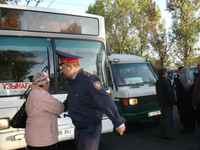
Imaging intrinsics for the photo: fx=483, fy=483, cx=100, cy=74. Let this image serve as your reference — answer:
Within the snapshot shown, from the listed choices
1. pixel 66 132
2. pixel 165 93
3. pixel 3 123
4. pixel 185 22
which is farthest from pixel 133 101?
pixel 185 22

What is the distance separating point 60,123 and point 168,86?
3136 millimetres

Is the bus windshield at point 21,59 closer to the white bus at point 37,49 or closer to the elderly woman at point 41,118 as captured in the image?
the white bus at point 37,49

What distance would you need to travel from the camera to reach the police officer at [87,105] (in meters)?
5.45

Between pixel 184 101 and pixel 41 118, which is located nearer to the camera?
pixel 41 118

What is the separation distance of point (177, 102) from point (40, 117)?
686cm

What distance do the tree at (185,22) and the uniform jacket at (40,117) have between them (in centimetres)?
3546

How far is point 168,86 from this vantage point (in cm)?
1088

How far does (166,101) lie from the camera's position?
10883mm

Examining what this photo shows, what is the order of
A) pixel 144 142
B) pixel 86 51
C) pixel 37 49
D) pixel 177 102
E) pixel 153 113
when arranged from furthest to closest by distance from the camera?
pixel 153 113, pixel 177 102, pixel 144 142, pixel 86 51, pixel 37 49

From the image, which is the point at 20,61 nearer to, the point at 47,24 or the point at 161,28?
the point at 47,24

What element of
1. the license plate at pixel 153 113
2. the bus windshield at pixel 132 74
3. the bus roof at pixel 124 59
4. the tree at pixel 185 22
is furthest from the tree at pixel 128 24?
the license plate at pixel 153 113

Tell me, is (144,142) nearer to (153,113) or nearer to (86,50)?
(153,113)

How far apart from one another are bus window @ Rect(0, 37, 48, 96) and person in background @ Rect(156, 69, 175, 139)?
319 centimetres

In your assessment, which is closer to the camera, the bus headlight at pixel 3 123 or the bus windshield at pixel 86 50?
the bus headlight at pixel 3 123
